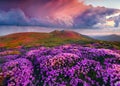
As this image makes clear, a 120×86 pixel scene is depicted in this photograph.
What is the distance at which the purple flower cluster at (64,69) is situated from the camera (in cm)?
1362

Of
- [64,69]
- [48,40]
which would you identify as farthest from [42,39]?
[64,69]

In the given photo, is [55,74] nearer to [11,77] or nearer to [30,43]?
[11,77]

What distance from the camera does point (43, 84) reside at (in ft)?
44.8

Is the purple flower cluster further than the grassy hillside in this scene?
No

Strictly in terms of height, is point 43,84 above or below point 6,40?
below

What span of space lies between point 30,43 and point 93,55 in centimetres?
487

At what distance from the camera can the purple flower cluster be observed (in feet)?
44.7

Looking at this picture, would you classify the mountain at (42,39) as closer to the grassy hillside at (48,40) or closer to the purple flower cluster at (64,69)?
the grassy hillside at (48,40)

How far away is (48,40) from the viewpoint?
63.5 ft

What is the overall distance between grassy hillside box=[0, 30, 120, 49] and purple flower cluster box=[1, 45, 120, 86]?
2.58m

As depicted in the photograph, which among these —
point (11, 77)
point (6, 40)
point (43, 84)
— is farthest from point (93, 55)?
point (6, 40)

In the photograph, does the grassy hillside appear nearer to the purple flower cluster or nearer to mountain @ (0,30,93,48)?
mountain @ (0,30,93,48)

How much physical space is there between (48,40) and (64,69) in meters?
5.66

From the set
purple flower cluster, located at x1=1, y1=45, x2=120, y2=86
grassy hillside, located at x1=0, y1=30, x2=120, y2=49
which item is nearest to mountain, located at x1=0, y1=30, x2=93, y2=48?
grassy hillside, located at x1=0, y1=30, x2=120, y2=49
